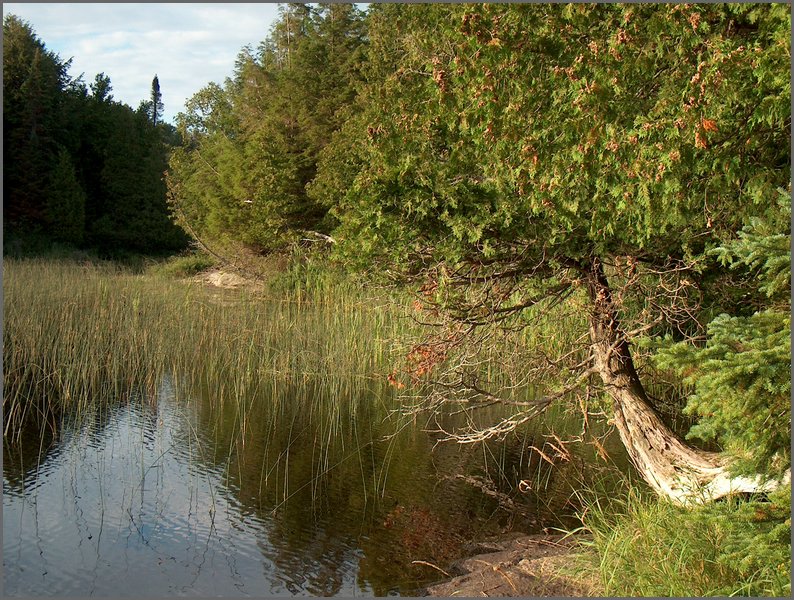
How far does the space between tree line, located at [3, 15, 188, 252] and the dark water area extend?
22.8 metres

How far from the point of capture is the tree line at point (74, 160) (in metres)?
29.3

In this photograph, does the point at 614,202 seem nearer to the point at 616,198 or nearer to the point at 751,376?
the point at 616,198

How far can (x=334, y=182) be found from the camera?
17.3 meters

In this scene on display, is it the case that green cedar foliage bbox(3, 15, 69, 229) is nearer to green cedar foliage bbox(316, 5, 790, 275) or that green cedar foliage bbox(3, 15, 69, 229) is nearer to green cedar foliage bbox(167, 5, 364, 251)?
green cedar foliage bbox(167, 5, 364, 251)

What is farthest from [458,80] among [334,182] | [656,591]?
[334,182]

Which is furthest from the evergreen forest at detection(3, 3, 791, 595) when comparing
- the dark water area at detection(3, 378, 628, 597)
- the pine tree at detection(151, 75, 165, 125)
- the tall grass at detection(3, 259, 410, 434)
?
the pine tree at detection(151, 75, 165, 125)

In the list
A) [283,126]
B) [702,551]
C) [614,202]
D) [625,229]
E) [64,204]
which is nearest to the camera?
[702,551]

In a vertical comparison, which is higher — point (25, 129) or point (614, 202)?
point (25, 129)

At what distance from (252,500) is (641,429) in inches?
126

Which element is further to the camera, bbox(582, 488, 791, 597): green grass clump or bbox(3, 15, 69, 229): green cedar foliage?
bbox(3, 15, 69, 229): green cedar foliage

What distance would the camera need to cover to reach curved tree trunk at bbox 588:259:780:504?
16.7ft

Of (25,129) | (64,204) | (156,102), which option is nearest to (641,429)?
(64,204)

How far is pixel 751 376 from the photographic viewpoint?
11.4 ft

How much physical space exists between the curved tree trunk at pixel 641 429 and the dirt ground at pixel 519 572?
82 centimetres
